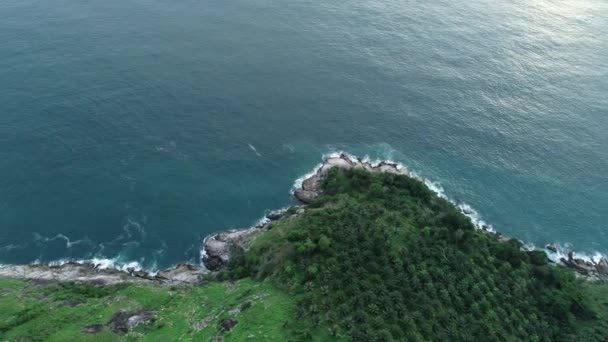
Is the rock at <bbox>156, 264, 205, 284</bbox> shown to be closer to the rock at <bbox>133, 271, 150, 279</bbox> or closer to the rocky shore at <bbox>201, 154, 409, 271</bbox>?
the rock at <bbox>133, 271, 150, 279</bbox>

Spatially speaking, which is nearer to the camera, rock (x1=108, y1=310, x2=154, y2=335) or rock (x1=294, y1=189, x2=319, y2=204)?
rock (x1=108, y1=310, x2=154, y2=335)

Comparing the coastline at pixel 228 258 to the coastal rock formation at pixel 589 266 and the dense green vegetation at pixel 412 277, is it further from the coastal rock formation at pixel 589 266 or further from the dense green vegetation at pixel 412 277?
the dense green vegetation at pixel 412 277

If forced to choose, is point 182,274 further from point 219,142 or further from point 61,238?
point 219,142

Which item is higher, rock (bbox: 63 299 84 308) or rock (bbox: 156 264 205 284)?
rock (bbox: 63 299 84 308)

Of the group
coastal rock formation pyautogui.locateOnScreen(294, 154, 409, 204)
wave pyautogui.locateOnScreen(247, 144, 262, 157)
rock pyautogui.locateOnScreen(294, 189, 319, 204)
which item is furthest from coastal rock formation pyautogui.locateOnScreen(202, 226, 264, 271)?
wave pyautogui.locateOnScreen(247, 144, 262, 157)

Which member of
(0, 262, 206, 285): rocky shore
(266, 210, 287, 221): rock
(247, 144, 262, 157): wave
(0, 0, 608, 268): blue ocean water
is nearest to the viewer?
(0, 262, 206, 285): rocky shore

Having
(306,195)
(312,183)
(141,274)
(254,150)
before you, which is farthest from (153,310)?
(254,150)
